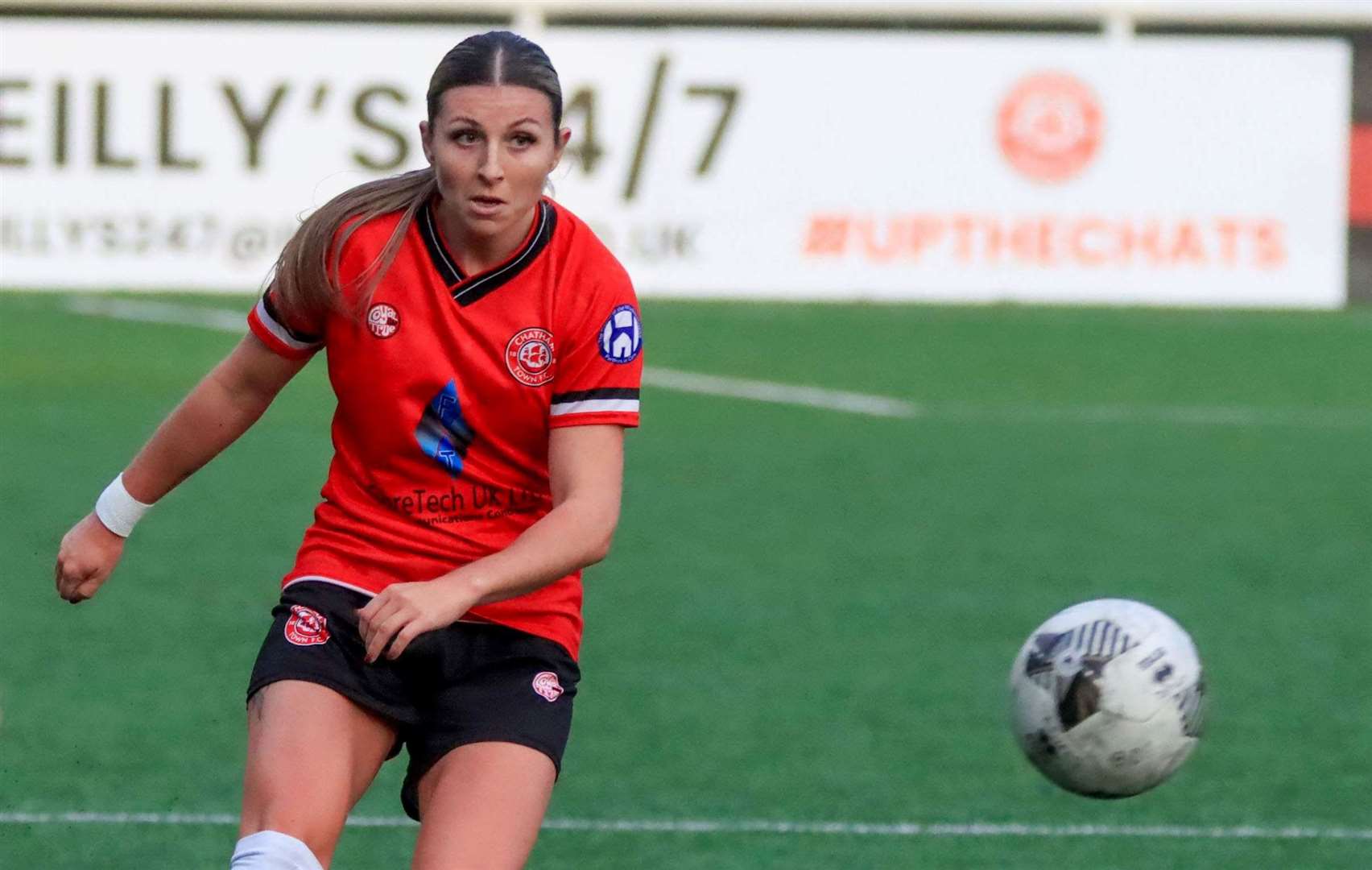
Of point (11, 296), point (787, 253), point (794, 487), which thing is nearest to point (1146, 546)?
point (794, 487)

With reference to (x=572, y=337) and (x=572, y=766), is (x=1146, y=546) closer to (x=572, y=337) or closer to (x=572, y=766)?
(x=572, y=766)

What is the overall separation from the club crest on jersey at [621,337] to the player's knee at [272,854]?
908mm

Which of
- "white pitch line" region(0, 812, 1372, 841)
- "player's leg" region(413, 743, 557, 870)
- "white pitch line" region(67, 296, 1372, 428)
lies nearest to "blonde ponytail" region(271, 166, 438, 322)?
"player's leg" region(413, 743, 557, 870)

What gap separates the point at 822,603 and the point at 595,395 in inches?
173

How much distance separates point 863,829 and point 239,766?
62.0 inches

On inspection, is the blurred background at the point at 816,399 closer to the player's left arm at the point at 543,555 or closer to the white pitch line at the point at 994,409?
the white pitch line at the point at 994,409

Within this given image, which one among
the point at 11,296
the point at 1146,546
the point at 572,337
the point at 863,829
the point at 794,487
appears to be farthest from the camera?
the point at 11,296

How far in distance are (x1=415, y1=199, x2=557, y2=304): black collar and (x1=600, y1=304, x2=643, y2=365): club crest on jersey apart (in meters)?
0.17

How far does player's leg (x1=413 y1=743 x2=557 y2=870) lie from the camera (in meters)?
3.73

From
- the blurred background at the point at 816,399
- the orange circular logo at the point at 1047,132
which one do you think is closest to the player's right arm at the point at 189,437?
the blurred background at the point at 816,399

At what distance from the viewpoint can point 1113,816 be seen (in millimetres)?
5699

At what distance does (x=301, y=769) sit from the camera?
147 inches

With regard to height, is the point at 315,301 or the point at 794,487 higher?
the point at 315,301

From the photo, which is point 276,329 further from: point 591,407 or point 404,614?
point 404,614
